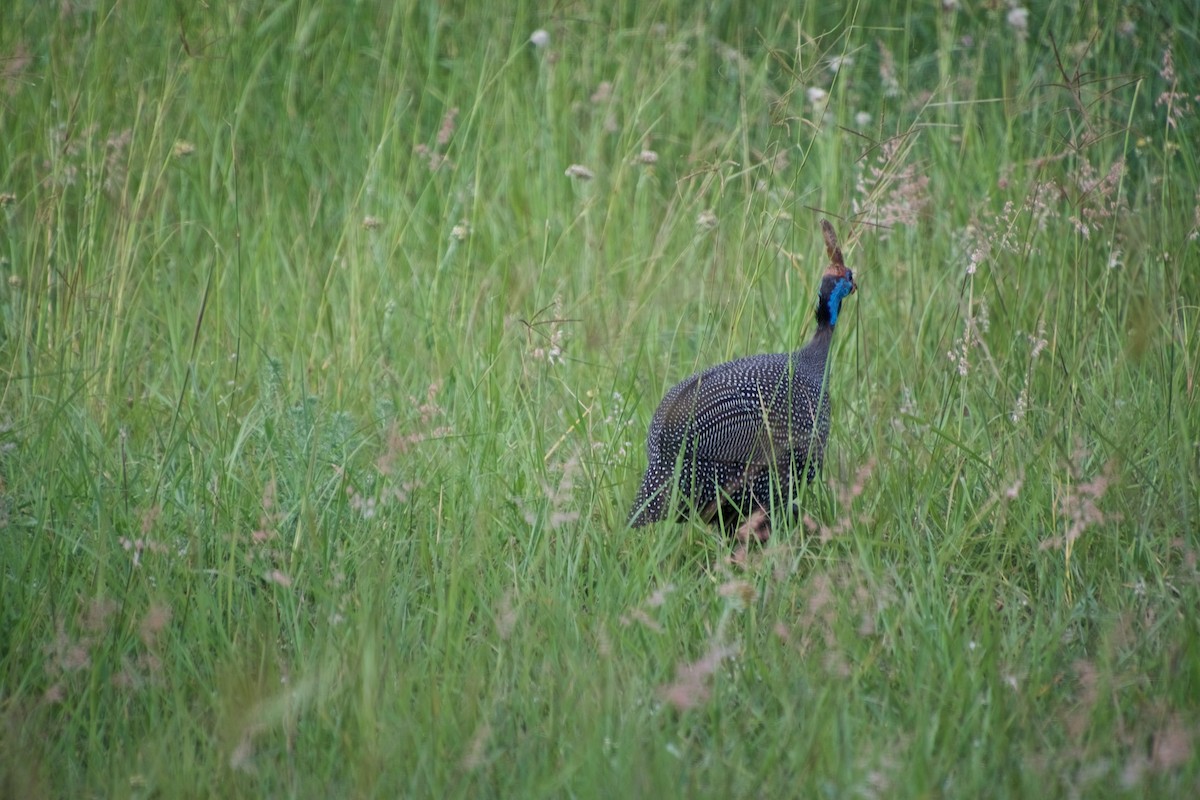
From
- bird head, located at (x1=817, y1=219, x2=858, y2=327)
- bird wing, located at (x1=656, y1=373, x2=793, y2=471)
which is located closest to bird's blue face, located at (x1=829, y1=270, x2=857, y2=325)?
bird head, located at (x1=817, y1=219, x2=858, y2=327)

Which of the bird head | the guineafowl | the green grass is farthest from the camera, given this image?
the bird head

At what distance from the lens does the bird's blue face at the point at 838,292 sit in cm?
381

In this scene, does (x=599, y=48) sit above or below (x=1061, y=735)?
above

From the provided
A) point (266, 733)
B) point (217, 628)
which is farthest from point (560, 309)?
point (266, 733)

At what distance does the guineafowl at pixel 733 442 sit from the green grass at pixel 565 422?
0.41 feet

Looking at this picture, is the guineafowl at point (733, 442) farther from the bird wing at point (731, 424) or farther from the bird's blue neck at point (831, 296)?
the bird's blue neck at point (831, 296)

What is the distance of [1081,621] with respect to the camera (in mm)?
3062

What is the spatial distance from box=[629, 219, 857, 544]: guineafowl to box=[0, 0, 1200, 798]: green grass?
126 mm

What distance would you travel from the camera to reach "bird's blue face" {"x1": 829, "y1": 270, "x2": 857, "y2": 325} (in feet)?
12.5

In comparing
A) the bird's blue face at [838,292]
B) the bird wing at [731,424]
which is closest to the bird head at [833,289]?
the bird's blue face at [838,292]

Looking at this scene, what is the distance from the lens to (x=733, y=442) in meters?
3.58

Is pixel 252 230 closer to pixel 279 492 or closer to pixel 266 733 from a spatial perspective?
pixel 279 492

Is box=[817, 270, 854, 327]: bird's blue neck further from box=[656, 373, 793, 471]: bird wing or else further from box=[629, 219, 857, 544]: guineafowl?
box=[656, 373, 793, 471]: bird wing

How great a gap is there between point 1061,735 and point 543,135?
346 cm
